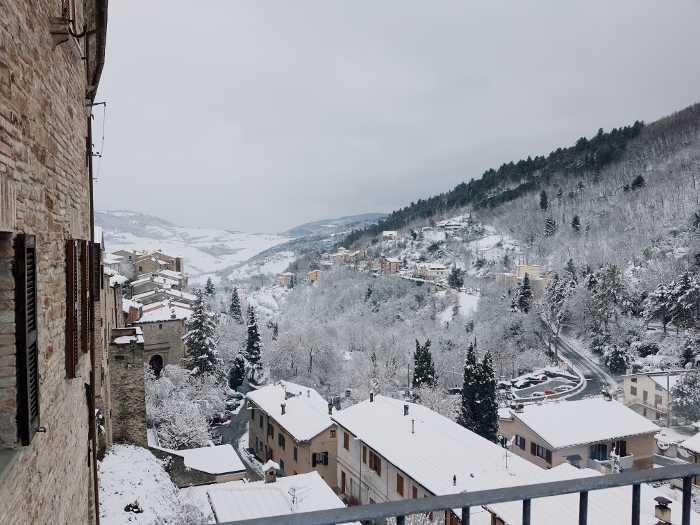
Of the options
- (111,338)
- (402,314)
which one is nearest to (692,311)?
(402,314)

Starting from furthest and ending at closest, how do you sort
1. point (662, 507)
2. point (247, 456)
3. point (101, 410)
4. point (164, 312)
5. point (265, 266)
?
→ point (265, 266) < point (164, 312) < point (247, 456) < point (101, 410) < point (662, 507)

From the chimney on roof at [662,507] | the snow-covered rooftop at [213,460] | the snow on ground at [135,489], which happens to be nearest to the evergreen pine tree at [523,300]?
the snow-covered rooftop at [213,460]

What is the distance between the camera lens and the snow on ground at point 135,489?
952 cm

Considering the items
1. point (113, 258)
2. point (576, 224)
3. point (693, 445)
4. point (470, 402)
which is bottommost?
point (470, 402)

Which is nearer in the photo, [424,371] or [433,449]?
[433,449]

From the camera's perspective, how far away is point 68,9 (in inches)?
163

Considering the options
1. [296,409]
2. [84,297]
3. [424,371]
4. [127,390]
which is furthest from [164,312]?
[84,297]

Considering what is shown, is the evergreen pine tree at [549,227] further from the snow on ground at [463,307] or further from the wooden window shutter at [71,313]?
the wooden window shutter at [71,313]

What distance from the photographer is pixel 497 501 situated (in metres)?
1.77

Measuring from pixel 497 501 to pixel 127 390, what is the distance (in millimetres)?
13117

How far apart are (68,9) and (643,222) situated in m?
88.1

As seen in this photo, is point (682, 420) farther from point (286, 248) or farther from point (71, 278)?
point (286, 248)

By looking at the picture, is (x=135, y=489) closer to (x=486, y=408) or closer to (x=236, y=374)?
(x=486, y=408)

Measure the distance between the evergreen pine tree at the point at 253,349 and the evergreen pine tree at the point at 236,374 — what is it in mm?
1917
